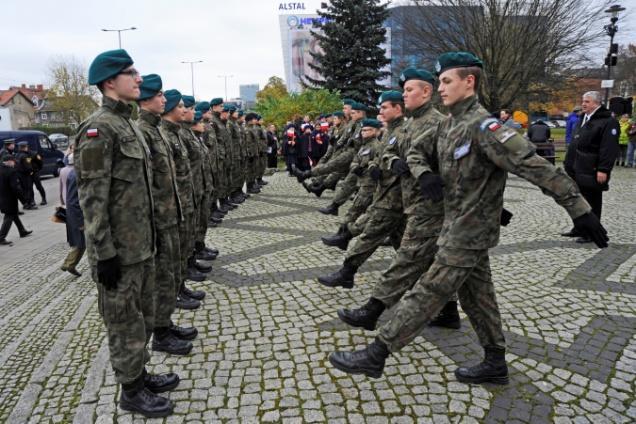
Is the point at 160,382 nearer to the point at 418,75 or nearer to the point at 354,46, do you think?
the point at 418,75

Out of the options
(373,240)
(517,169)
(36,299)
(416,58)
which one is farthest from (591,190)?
(416,58)

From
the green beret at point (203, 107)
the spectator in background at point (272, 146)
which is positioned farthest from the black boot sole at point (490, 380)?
the spectator in background at point (272, 146)

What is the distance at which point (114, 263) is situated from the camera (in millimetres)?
2754

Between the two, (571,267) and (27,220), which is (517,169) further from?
(27,220)

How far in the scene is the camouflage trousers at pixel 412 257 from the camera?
3508mm

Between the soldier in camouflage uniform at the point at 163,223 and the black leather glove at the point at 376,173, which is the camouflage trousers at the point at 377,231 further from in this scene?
the soldier in camouflage uniform at the point at 163,223

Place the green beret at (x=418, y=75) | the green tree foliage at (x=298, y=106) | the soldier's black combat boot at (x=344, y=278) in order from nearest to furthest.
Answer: the green beret at (x=418, y=75)
the soldier's black combat boot at (x=344, y=278)
the green tree foliage at (x=298, y=106)

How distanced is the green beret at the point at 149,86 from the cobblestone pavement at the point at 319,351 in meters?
2.10

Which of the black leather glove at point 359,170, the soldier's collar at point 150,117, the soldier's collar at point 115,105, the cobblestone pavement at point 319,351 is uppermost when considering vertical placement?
the soldier's collar at point 115,105

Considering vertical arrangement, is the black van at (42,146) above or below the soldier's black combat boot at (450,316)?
above

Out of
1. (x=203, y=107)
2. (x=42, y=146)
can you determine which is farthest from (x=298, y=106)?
(x=203, y=107)

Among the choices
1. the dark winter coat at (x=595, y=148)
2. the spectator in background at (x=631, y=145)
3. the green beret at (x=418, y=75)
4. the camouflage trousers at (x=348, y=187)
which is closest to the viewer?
the green beret at (x=418, y=75)

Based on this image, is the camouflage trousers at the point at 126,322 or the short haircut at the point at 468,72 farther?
the short haircut at the point at 468,72

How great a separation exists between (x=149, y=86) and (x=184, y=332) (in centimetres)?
Result: 214
